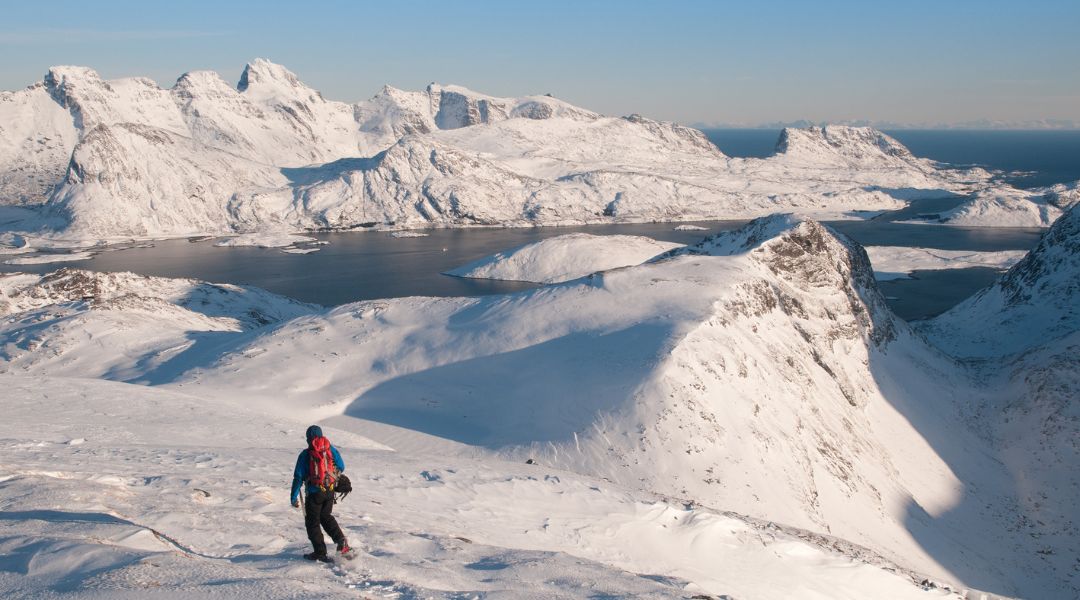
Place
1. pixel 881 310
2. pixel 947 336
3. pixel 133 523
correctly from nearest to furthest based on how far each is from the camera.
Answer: pixel 133 523 < pixel 881 310 < pixel 947 336

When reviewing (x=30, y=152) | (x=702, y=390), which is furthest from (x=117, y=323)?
(x=30, y=152)

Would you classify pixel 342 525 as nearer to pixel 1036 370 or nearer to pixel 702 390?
pixel 702 390

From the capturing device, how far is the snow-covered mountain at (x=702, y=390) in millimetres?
27625

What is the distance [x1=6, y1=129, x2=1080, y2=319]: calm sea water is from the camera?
8962cm

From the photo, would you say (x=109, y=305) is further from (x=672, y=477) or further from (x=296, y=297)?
(x=672, y=477)

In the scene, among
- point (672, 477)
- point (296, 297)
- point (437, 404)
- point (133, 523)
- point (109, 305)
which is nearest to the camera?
point (133, 523)

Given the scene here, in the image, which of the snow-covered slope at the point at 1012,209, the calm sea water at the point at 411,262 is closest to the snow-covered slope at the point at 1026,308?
the calm sea water at the point at 411,262

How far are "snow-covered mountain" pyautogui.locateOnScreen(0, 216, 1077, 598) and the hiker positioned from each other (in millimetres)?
14855

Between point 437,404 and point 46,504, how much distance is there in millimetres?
21016

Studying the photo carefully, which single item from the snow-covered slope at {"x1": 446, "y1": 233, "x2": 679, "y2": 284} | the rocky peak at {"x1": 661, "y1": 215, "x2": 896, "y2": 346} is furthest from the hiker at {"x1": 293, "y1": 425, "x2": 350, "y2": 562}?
the snow-covered slope at {"x1": 446, "y1": 233, "x2": 679, "y2": 284}

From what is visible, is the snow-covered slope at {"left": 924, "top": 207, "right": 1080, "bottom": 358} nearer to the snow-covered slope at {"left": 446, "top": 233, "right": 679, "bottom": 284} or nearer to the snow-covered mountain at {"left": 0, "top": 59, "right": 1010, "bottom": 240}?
the snow-covered slope at {"left": 446, "top": 233, "right": 679, "bottom": 284}

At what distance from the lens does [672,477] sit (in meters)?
26.4

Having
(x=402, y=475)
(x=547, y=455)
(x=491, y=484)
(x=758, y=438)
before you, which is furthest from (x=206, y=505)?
(x=758, y=438)

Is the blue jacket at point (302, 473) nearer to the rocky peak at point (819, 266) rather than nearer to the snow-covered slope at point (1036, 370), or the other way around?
the snow-covered slope at point (1036, 370)
